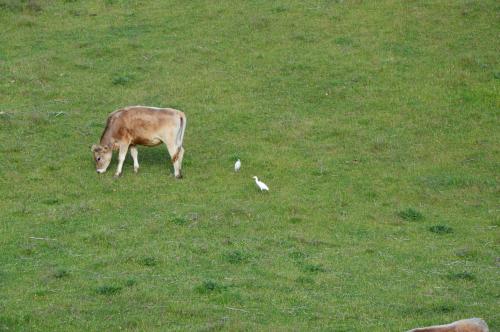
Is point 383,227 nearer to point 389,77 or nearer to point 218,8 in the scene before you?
point 389,77

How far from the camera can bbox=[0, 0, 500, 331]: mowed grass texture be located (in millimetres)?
15039

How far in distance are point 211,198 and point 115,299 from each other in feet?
19.1

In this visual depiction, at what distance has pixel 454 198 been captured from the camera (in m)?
20.9

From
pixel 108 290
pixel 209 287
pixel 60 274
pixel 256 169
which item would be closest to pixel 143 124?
pixel 256 169

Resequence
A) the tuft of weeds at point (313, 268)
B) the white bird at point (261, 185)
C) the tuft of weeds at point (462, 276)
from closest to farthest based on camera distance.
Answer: the tuft of weeds at point (462, 276) → the tuft of weeds at point (313, 268) → the white bird at point (261, 185)

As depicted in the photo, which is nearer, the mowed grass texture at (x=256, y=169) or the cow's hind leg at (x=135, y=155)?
the mowed grass texture at (x=256, y=169)

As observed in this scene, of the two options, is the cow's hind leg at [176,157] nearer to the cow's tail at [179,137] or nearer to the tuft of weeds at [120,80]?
the cow's tail at [179,137]

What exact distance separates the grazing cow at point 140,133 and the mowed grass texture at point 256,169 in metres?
0.51

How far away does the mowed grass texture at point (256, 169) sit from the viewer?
49.3 ft

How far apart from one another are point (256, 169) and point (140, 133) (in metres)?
2.87

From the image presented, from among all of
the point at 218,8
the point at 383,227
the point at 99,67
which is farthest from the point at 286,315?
the point at 218,8

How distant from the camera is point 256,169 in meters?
22.1

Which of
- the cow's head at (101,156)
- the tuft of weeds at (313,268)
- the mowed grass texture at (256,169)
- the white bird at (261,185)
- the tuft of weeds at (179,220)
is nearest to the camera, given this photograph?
the mowed grass texture at (256,169)

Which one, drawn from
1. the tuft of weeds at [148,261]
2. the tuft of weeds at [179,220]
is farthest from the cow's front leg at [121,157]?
the tuft of weeds at [148,261]
